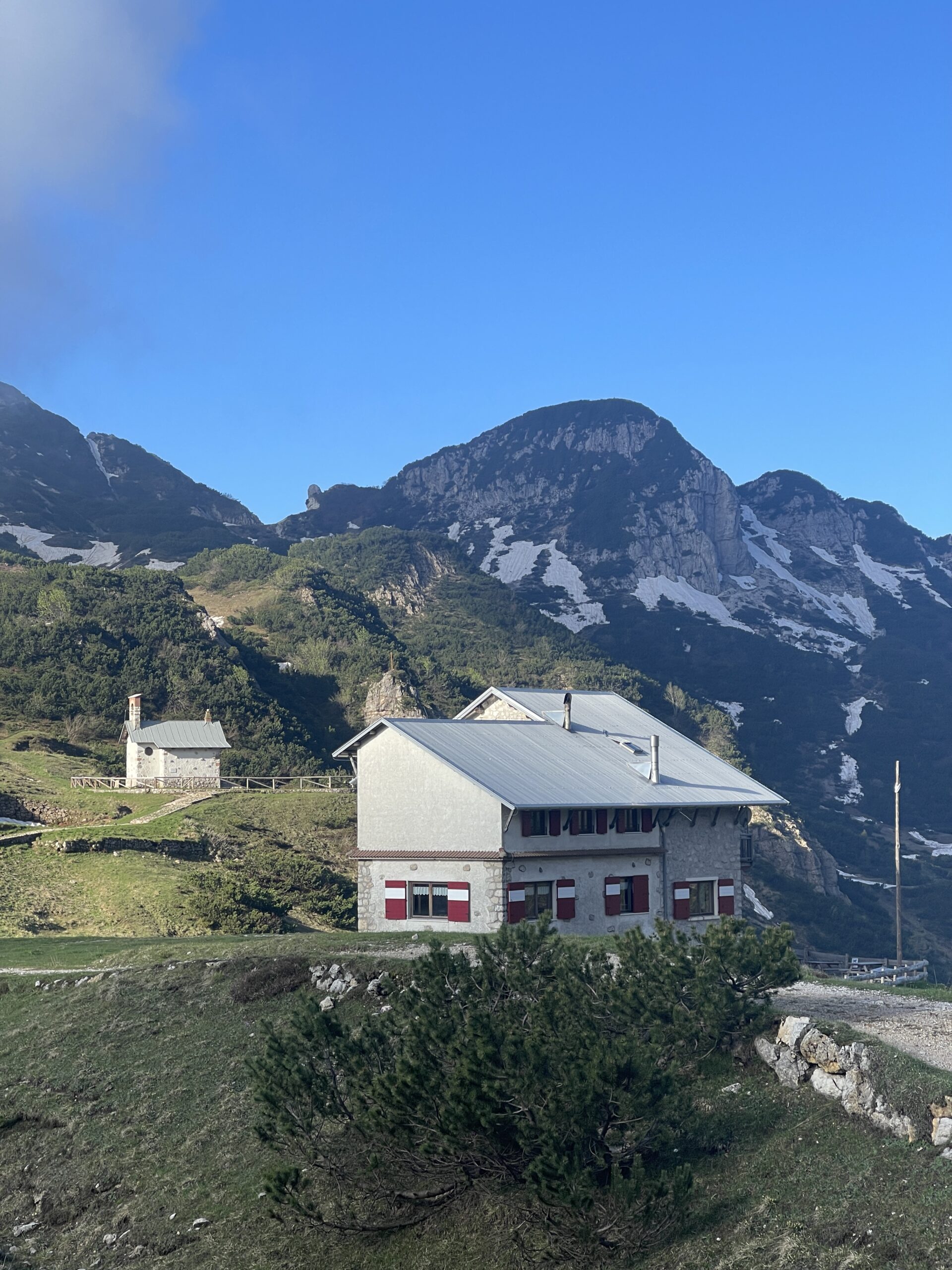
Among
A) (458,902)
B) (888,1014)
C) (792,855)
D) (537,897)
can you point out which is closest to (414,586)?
(792,855)

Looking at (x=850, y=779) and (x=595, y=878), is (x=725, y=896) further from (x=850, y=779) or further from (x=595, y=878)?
(x=850, y=779)

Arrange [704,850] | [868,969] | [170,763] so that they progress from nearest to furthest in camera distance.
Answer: [704,850] → [868,969] → [170,763]

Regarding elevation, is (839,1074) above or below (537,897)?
below

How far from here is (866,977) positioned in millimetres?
37906

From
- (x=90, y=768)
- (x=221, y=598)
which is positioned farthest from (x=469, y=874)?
(x=221, y=598)

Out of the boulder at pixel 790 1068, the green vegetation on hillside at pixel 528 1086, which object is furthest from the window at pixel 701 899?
the boulder at pixel 790 1068

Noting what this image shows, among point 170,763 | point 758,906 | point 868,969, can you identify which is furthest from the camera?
point 758,906

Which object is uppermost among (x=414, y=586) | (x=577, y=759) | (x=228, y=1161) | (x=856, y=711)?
(x=414, y=586)

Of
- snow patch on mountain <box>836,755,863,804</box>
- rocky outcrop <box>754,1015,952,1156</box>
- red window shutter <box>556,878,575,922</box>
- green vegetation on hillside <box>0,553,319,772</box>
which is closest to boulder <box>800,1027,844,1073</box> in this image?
rocky outcrop <box>754,1015,952,1156</box>

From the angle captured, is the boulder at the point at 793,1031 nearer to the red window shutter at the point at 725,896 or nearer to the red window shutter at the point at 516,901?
the red window shutter at the point at 516,901

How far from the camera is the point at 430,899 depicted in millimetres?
35250

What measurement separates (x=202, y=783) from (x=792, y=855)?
57.8 meters

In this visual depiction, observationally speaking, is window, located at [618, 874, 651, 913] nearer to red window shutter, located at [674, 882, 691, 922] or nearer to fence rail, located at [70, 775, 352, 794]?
red window shutter, located at [674, 882, 691, 922]

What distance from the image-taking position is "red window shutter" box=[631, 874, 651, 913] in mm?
36812
